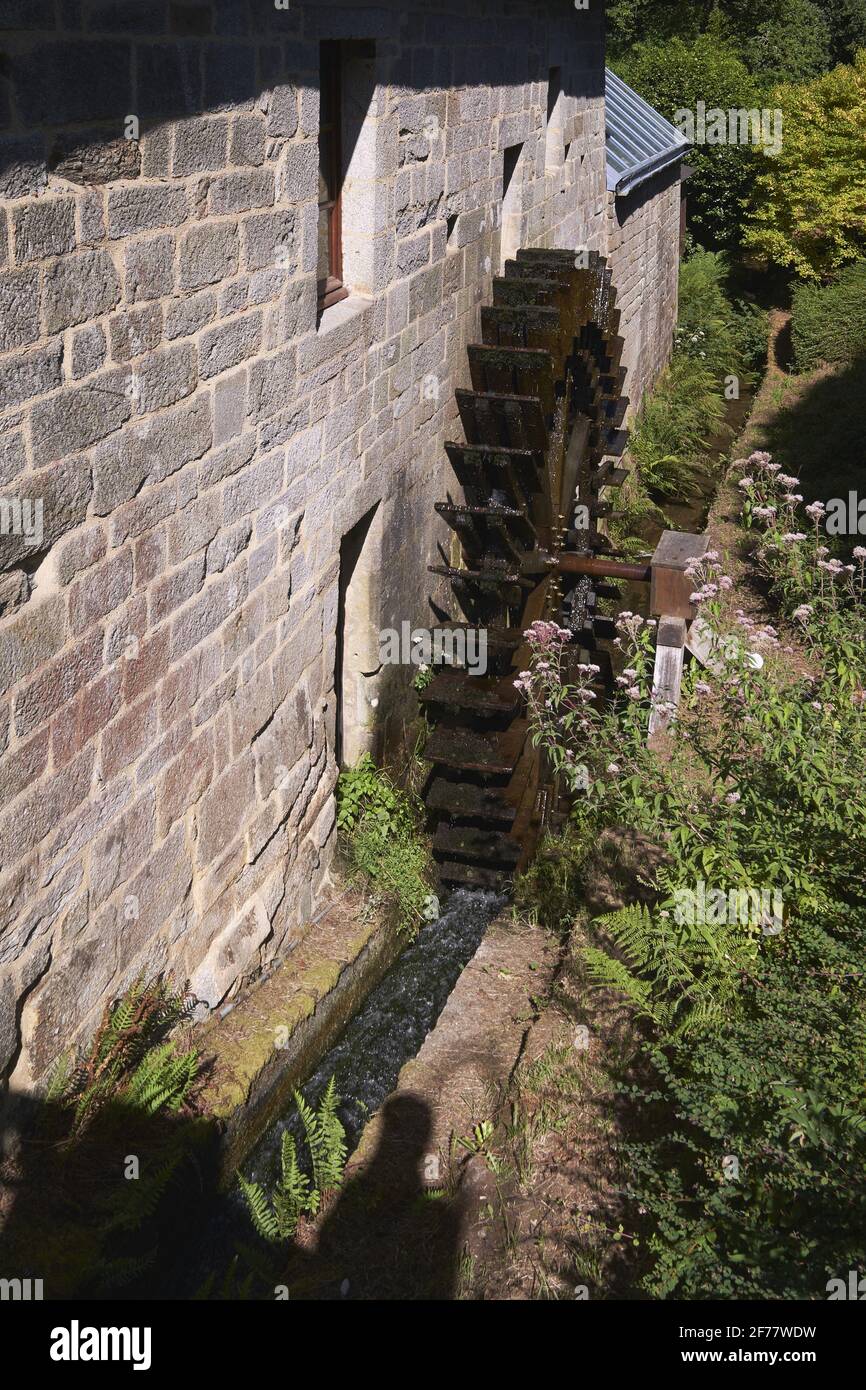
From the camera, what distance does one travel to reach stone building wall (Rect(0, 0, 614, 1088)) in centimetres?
321

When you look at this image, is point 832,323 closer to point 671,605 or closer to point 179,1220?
point 671,605

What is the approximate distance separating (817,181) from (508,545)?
12.7 meters

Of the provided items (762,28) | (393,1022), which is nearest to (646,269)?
(393,1022)

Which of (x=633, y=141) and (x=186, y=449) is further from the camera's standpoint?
(x=633, y=141)

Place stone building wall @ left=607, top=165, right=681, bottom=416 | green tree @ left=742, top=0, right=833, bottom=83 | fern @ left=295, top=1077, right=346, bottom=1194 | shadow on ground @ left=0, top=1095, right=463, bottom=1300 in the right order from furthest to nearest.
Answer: green tree @ left=742, top=0, right=833, bottom=83
stone building wall @ left=607, top=165, right=681, bottom=416
fern @ left=295, top=1077, right=346, bottom=1194
shadow on ground @ left=0, top=1095, right=463, bottom=1300

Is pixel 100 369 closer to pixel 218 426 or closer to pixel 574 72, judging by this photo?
pixel 218 426

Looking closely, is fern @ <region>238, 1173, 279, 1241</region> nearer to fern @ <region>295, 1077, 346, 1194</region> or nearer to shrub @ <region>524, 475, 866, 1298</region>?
fern @ <region>295, 1077, 346, 1194</region>

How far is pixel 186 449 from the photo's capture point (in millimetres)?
3975

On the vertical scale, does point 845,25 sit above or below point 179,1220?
above

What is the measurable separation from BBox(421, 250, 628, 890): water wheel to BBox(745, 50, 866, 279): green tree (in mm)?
10921

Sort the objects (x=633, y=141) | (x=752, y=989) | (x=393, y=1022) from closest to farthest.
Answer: (x=752, y=989) < (x=393, y=1022) < (x=633, y=141)

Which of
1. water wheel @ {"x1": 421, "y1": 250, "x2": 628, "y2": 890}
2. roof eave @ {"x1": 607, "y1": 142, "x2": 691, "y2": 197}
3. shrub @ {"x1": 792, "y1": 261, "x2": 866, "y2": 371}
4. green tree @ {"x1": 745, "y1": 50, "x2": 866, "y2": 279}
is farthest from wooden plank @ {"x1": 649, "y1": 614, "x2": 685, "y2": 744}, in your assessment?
green tree @ {"x1": 745, "y1": 50, "x2": 866, "y2": 279}

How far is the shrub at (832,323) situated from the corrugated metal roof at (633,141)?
101 inches

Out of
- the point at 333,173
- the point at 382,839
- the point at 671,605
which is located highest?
the point at 333,173
